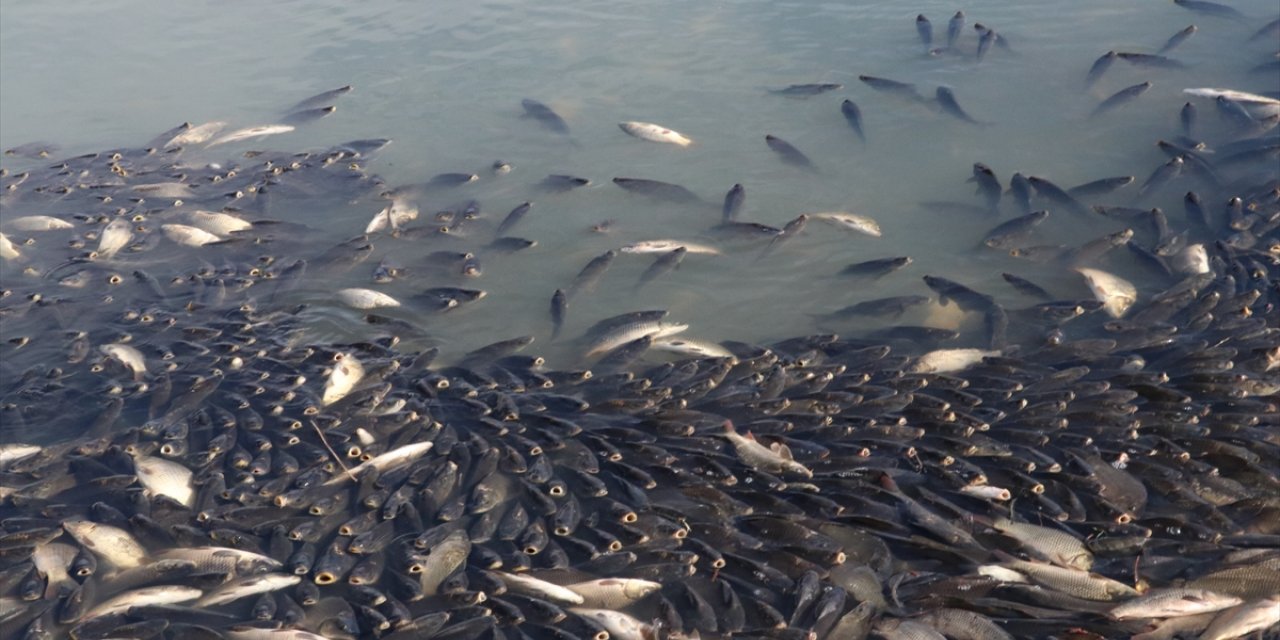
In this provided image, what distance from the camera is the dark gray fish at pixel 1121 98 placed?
35.4ft

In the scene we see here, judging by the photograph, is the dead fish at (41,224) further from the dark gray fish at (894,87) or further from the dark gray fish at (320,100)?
the dark gray fish at (894,87)

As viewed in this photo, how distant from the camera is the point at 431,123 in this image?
40.2 ft

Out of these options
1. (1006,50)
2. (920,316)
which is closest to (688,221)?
(920,316)

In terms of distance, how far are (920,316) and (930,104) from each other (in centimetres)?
404

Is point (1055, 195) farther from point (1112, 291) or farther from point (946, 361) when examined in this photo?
point (946, 361)

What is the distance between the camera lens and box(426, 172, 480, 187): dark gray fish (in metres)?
10.7

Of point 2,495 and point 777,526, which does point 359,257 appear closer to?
point 2,495

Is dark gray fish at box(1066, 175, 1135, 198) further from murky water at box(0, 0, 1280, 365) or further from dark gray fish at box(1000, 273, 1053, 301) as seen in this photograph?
dark gray fish at box(1000, 273, 1053, 301)

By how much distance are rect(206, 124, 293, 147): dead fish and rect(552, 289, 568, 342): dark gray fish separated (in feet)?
17.6

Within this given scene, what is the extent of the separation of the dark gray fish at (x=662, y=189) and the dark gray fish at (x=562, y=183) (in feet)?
1.39

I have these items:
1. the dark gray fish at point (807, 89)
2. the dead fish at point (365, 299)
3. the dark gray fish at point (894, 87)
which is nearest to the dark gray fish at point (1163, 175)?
the dark gray fish at point (894, 87)

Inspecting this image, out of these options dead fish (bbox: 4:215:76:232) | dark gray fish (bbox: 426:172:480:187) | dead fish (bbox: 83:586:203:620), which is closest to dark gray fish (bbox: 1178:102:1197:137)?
dark gray fish (bbox: 426:172:480:187)

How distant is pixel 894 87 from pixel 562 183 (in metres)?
4.08

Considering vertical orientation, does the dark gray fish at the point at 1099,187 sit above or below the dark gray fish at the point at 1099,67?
below
